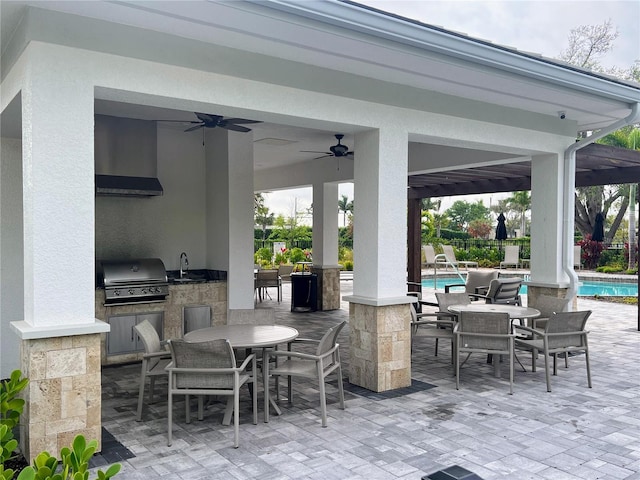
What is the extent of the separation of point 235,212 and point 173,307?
164 centimetres

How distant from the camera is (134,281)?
6938mm

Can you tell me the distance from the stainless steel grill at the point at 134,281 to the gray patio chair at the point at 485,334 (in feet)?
13.1

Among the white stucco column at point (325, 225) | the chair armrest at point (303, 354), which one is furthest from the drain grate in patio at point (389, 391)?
the white stucco column at point (325, 225)

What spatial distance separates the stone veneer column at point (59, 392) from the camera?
3611mm

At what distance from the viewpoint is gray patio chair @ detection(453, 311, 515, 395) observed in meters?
5.46

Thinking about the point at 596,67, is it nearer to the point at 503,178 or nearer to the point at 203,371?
the point at 503,178

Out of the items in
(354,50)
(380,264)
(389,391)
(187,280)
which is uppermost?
(354,50)

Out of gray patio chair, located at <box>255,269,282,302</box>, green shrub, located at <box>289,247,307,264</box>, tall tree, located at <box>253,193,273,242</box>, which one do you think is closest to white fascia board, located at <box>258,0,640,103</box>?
gray patio chair, located at <box>255,269,282,302</box>

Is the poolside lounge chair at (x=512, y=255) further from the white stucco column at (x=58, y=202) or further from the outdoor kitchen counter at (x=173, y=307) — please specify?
the white stucco column at (x=58, y=202)

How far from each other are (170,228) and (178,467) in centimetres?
490

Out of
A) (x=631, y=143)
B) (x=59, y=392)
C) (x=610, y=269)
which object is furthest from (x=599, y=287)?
(x=59, y=392)

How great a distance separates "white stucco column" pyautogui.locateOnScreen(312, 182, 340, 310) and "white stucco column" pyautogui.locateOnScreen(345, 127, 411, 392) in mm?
6061

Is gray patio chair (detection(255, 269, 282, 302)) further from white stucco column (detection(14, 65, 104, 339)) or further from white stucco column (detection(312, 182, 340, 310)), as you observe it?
white stucco column (detection(14, 65, 104, 339))

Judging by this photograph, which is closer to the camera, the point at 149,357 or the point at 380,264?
the point at 149,357
